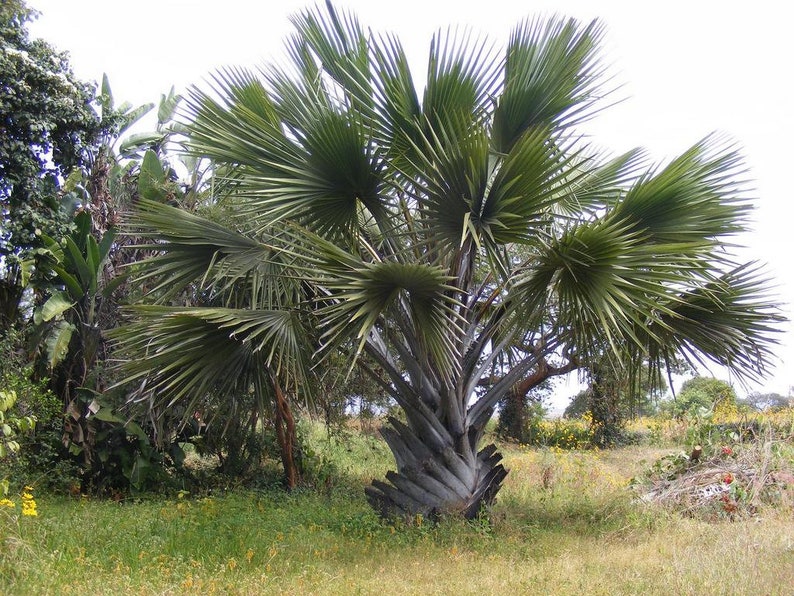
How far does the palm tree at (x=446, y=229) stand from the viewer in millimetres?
5996

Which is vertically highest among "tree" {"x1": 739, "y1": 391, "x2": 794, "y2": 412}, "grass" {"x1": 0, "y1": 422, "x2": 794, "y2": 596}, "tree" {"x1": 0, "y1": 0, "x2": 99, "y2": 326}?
"tree" {"x1": 0, "y1": 0, "x2": 99, "y2": 326}

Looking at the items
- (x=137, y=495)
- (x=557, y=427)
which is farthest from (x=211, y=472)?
(x=557, y=427)

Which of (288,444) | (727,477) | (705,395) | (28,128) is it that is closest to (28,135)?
(28,128)

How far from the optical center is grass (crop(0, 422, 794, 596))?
16.6 ft

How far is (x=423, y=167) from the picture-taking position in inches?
264

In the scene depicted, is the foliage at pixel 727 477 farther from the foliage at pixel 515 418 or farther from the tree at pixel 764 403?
the foliage at pixel 515 418

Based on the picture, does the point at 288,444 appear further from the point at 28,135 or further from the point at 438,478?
the point at 28,135

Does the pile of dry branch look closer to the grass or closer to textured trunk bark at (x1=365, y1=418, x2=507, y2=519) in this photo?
the grass

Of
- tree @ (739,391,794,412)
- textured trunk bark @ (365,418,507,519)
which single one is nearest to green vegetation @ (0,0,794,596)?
textured trunk bark @ (365,418,507,519)

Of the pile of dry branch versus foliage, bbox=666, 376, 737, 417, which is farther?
foliage, bbox=666, 376, 737, 417

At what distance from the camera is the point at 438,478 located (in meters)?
7.30

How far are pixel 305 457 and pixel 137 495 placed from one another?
2578 mm

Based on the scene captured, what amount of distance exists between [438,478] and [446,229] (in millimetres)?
2578

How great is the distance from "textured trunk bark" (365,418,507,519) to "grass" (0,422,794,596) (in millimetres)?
226
